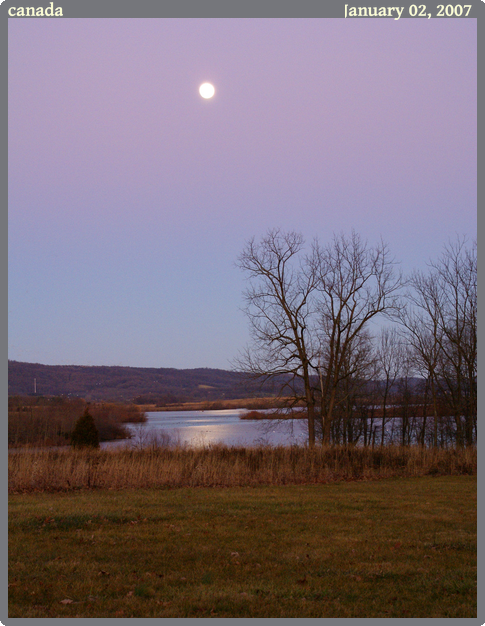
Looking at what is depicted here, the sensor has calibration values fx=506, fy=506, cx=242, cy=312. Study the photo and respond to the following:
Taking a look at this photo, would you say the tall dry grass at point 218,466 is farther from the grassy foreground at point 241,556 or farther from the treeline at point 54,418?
the treeline at point 54,418

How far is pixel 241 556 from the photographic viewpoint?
711 centimetres

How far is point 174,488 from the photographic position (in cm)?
1408

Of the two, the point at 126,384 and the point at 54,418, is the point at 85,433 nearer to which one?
the point at 54,418

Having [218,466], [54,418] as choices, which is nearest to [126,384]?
[54,418]

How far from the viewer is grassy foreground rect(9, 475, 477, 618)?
5070mm

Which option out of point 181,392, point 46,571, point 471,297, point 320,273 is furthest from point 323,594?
point 181,392

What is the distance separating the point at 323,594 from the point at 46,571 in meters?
3.40

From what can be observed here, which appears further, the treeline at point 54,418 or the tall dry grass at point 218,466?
the treeline at point 54,418

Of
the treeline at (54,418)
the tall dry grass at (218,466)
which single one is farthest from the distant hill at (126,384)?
the tall dry grass at (218,466)

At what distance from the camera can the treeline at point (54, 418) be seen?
1287 inches

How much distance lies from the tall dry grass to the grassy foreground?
146 cm

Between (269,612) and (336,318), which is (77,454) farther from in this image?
(336,318)

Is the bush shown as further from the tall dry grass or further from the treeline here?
the tall dry grass

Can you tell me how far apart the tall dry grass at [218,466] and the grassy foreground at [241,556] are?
1.46 metres
